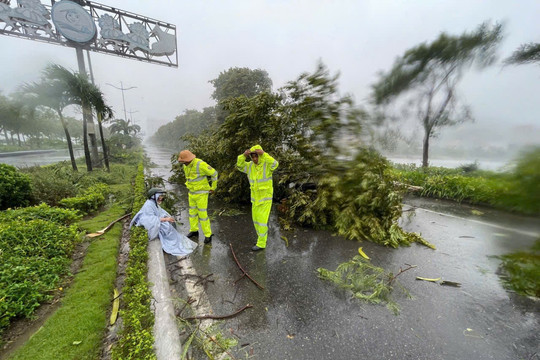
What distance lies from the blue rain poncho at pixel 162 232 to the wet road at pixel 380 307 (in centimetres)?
38

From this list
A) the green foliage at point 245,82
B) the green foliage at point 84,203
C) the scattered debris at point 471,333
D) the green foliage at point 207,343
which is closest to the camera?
the green foliage at point 207,343

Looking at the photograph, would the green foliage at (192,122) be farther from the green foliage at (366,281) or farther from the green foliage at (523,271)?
the green foliage at (523,271)

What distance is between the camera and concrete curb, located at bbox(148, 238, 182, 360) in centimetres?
190

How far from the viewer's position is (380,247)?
4250 mm

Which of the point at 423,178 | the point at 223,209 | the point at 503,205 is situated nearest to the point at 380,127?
the point at 503,205

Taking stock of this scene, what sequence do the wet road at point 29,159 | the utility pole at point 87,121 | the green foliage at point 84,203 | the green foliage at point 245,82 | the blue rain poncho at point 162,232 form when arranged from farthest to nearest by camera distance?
1. the green foliage at point 245,82
2. the wet road at point 29,159
3. the utility pole at point 87,121
4. the green foliage at point 84,203
5. the blue rain poncho at point 162,232

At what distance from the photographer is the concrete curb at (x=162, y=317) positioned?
74.6 inches

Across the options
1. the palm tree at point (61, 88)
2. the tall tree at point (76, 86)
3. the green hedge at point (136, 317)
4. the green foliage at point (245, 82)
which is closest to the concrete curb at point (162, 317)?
the green hedge at point (136, 317)

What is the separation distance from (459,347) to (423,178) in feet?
26.1

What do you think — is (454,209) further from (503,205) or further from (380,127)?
(503,205)

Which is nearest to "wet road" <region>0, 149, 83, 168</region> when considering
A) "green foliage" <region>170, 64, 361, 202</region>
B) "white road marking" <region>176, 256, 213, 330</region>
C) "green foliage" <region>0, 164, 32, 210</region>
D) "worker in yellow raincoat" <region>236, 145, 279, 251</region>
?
"green foliage" <region>0, 164, 32, 210</region>

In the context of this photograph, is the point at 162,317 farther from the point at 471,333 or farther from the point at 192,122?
the point at 192,122

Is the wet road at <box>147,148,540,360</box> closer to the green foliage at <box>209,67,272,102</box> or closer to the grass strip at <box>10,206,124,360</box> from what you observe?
the grass strip at <box>10,206,124,360</box>

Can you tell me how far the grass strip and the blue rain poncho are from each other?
2.31 feet
